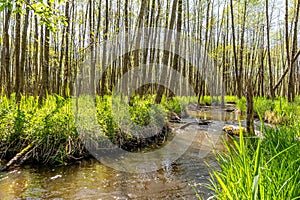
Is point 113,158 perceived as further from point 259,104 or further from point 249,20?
point 249,20

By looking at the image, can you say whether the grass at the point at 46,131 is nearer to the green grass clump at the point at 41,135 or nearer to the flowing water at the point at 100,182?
the green grass clump at the point at 41,135

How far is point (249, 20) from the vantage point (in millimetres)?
19703

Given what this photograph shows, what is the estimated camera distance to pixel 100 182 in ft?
13.5

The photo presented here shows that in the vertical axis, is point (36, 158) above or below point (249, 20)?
below

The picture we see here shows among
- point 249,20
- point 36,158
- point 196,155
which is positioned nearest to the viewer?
point 36,158

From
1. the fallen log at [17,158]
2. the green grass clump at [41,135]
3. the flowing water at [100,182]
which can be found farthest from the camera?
the green grass clump at [41,135]

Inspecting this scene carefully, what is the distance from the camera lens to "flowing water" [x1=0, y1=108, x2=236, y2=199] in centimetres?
360

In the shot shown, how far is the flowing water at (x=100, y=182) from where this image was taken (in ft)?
11.8

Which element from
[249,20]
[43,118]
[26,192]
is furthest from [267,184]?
[249,20]

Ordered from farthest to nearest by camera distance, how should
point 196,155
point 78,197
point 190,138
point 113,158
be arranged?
1. point 190,138
2. point 196,155
3. point 113,158
4. point 78,197

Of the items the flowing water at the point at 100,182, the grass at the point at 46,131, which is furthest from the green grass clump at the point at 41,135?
the flowing water at the point at 100,182

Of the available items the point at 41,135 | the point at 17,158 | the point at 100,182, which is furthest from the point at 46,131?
the point at 100,182

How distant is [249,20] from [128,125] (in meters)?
17.1

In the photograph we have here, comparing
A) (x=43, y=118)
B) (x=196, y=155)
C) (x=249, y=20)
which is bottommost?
(x=196, y=155)
